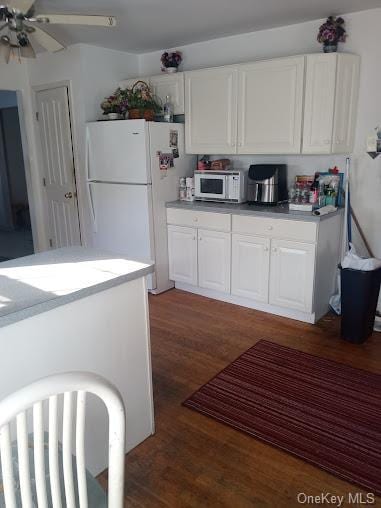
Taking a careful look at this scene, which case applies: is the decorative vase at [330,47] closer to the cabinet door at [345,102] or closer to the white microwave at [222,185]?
the cabinet door at [345,102]

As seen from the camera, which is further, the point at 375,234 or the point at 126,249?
the point at 126,249

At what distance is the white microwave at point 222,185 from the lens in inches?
146

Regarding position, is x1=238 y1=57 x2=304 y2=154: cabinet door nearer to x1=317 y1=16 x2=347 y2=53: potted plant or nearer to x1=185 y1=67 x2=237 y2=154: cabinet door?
x1=185 y1=67 x2=237 y2=154: cabinet door

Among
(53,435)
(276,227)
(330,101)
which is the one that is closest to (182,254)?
(276,227)

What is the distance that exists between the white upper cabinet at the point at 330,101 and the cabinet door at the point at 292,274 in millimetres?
786

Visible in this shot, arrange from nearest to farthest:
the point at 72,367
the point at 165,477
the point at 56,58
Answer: the point at 72,367 < the point at 165,477 < the point at 56,58

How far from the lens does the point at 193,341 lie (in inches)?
122

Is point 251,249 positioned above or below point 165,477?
above

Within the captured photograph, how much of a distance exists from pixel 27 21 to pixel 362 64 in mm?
2449

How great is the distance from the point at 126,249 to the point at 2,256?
2.32 m

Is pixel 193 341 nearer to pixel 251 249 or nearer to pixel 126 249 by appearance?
pixel 251 249

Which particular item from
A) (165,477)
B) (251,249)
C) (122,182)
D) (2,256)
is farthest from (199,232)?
(2,256)

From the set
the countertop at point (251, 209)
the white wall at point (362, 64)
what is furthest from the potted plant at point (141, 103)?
the countertop at point (251, 209)

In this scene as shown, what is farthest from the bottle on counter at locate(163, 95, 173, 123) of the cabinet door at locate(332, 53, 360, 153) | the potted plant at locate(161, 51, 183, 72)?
the cabinet door at locate(332, 53, 360, 153)
